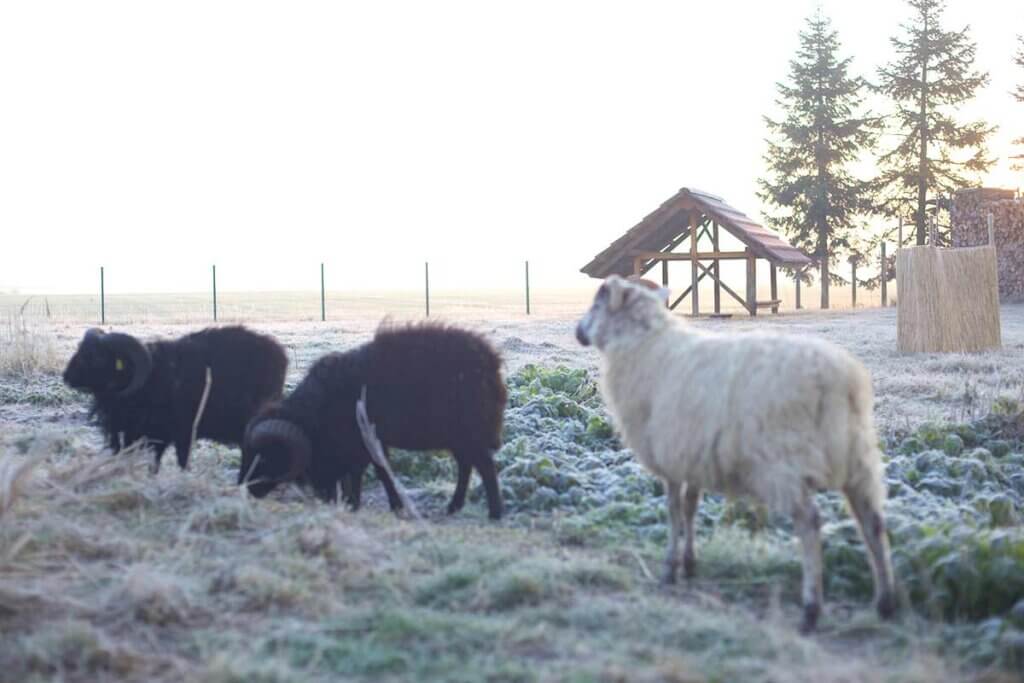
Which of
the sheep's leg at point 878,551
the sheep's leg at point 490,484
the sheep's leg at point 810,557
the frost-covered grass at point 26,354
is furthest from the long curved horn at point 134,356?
the frost-covered grass at point 26,354

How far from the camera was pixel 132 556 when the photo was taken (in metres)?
5.75

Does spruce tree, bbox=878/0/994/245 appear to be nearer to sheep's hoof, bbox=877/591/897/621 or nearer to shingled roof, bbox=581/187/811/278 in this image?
shingled roof, bbox=581/187/811/278

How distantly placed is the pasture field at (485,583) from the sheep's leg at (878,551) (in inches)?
4.4

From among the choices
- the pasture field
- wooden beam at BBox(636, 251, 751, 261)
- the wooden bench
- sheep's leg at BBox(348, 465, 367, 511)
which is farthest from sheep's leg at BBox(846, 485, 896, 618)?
the wooden bench

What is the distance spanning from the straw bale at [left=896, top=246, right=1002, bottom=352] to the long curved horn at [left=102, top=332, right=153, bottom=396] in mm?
11615

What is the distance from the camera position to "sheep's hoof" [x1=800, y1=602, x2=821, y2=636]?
500cm

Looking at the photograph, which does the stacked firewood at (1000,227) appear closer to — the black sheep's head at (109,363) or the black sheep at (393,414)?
the black sheep at (393,414)

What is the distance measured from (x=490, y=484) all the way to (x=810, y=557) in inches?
122

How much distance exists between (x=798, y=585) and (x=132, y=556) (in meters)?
3.55

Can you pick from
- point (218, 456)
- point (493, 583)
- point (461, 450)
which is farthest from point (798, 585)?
point (218, 456)

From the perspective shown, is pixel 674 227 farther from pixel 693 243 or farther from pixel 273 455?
pixel 273 455

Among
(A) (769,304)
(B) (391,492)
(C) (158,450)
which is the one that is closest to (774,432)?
(B) (391,492)

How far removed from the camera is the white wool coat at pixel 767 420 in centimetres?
513

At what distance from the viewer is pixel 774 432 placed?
5.14m
